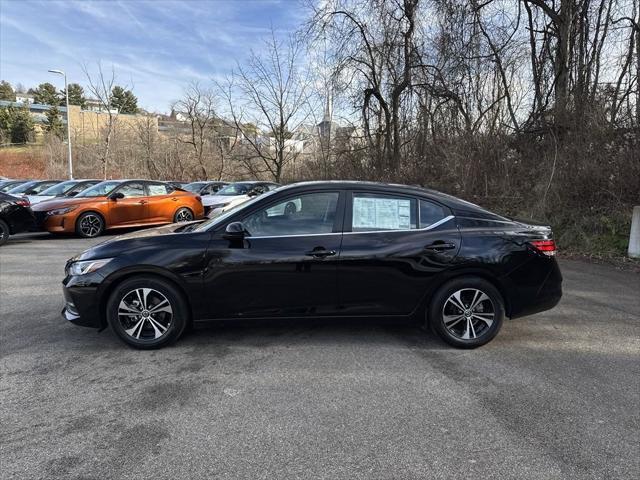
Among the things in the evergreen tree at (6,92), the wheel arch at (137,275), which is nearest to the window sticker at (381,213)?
the wheel arch at (137,275)

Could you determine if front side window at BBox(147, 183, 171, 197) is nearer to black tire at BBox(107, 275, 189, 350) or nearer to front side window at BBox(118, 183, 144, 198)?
front side window at BBox(118, 183, 144, 198)

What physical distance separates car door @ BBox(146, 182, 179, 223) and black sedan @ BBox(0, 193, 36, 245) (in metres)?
3.04

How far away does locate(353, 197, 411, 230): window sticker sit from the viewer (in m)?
4.37

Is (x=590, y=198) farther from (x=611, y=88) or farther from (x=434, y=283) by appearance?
(x=434, y=283)

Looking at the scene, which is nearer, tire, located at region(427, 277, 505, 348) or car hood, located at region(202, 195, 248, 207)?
tire, located at region(427, 277, 505, 348)

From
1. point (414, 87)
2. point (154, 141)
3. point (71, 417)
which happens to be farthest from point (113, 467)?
point (154, 141)

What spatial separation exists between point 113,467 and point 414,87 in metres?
17.9

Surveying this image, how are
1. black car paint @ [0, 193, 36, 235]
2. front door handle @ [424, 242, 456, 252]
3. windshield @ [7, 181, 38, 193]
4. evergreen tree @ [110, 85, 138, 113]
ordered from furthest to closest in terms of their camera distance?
evergreen tree @ [110, 85, 138, 113], windshield @ [7, 181, 38, 193], black car paint @ [0, 193, 36, 235], front door handle @ [424, 242, 456, 252]

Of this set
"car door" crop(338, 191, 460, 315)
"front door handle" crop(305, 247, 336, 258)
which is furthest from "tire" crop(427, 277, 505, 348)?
"front door handle" crop(305, 247, 336, 258)

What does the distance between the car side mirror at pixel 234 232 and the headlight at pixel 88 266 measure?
1098 millimetres

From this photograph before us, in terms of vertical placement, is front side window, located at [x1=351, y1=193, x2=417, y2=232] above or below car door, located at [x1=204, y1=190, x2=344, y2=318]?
above

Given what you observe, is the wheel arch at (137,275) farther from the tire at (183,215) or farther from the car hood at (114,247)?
the tire at (183,215)

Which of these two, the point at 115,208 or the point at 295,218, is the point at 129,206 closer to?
the point at 115,208

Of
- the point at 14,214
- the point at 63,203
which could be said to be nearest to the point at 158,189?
the point at 63,203
